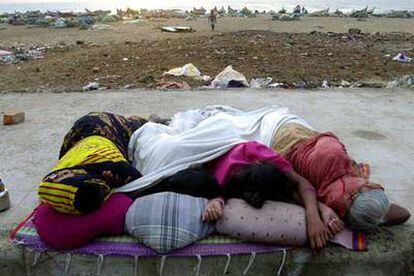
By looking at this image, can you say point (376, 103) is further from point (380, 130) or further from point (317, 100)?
point (380, 130)

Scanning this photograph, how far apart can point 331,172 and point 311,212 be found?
0.30m

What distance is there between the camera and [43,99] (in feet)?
19.7

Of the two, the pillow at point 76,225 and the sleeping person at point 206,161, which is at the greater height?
the sleeping person at point 206,161

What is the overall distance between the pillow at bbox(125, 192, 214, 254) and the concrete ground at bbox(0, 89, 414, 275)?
0.43ft

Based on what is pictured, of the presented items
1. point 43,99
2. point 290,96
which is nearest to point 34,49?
point 43,99

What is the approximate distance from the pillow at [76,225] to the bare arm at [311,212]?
998 mm

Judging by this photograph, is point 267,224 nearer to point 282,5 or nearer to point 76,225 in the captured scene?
point 76,225

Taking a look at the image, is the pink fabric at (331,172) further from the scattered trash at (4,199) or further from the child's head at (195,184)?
the scattered trash at (4,199)

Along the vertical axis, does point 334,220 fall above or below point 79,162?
below

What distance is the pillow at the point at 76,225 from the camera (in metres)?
2.49

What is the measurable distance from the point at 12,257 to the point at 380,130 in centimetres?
Result: 346

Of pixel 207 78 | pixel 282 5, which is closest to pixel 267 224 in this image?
pixel 207 78

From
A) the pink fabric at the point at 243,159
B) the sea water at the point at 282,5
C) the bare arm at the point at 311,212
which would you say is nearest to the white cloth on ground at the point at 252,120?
the pink fabric at the point at 243,159

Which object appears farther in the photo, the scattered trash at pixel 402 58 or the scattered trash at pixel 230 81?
the scattered trash at pixel 402 58
